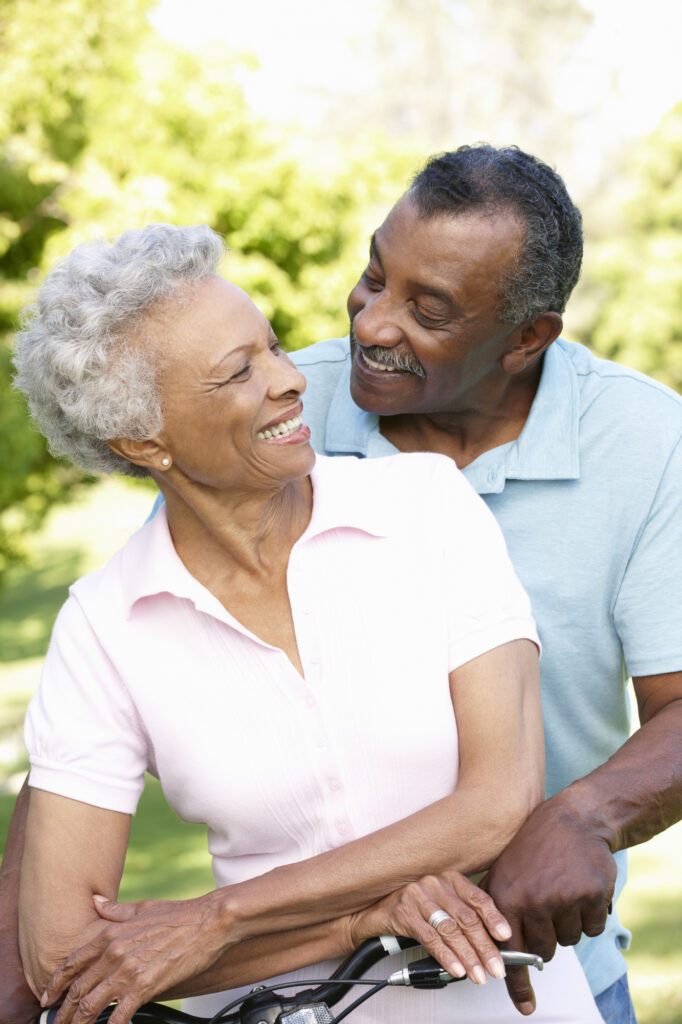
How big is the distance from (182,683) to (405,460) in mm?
580

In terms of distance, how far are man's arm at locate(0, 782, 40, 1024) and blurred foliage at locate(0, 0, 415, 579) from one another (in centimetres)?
754

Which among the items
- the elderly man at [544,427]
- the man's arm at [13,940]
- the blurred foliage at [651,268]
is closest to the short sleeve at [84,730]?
the man's arm at [13,940]

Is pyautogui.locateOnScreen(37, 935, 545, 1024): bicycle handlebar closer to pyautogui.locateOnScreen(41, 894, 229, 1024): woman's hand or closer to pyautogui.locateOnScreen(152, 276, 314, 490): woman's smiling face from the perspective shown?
pyautogui.locateOnScreen(41, 894, 229, 1024): woman's hand

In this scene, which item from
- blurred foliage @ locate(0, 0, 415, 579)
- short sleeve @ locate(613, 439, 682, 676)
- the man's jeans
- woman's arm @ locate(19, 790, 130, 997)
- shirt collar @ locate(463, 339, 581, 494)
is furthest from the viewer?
blurred foliage @ locate(0, 0, 415, 579)

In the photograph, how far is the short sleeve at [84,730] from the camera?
77.4 inches

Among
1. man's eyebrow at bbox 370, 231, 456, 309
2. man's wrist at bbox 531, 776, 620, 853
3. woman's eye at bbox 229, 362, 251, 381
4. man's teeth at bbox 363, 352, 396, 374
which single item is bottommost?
man's wrist at bbox 531, 776, 620, 853

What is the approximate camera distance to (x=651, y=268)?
51.8ft

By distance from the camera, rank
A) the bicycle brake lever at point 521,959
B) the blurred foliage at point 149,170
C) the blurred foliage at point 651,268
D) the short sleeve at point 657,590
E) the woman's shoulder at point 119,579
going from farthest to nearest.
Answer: the blurred foliage at point 651,268 → the blurred foliage at point 149,170 → the short sleeve at point 657,590 → the woman's shoulder at point 119,579 → the bicycle brake lever at point 521,959

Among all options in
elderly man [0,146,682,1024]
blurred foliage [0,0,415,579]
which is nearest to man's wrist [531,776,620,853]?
elderly man [0,146,682,1024]

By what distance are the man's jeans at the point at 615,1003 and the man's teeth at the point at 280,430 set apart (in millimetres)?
1336

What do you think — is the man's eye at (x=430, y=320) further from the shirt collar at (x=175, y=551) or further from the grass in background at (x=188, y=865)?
the grass in background at (x=188, y=865)

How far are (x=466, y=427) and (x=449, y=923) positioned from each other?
3.48 feet

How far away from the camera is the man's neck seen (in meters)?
2.45

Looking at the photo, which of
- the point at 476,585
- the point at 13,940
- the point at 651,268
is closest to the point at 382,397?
the point at 476,585
